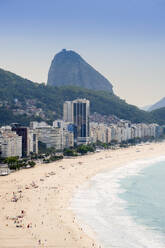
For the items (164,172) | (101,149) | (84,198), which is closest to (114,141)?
(101,149)

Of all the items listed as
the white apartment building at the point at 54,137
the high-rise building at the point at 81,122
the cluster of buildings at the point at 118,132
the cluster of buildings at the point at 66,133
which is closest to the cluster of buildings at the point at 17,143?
the cluster of buildings at the point at 66,133

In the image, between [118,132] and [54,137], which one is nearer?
[54,137]

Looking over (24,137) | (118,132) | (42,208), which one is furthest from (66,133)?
(42,208)

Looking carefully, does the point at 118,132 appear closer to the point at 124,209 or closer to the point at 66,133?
the point at 66,133

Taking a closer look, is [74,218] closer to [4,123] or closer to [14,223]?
[14,223]

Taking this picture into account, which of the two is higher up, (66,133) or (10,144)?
(66,133)
